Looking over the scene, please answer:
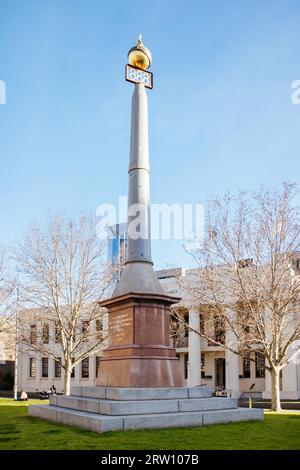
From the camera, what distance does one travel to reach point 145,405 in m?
11.2

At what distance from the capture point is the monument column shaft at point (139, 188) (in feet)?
49.5

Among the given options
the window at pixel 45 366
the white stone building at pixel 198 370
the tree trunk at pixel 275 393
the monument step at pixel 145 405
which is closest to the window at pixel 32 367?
the white stone building at pixel 198 370

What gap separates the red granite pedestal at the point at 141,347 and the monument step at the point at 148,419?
1600 millimetres

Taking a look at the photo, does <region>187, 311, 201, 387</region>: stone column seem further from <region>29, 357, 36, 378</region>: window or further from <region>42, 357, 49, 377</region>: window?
<region>29, 357, 36, 378</region>: window

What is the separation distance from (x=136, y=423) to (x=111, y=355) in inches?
143

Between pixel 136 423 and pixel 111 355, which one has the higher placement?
pixel 111 355

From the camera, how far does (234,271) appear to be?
21406 millimetres

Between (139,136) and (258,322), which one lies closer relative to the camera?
(139,136)

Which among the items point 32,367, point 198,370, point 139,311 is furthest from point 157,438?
point 32,367

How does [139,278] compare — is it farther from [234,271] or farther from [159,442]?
[234,271]

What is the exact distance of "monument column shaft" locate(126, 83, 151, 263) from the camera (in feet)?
49.5

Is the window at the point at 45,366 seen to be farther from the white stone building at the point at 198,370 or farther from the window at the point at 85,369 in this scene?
the window at the point at 85,369

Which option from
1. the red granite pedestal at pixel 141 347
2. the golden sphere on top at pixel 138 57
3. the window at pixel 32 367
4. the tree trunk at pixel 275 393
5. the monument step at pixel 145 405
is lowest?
the window at pixel 32 367
